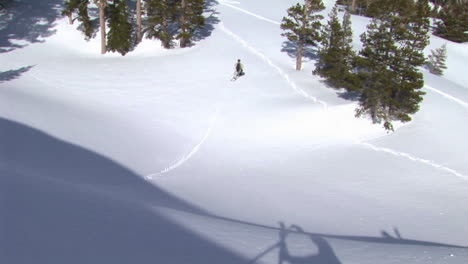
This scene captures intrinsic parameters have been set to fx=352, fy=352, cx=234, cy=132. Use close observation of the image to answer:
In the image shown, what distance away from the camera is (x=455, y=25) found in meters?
41.4

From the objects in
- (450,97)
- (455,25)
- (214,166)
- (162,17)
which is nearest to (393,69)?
(450,97)

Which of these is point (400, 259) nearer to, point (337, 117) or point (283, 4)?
point (337, 117)

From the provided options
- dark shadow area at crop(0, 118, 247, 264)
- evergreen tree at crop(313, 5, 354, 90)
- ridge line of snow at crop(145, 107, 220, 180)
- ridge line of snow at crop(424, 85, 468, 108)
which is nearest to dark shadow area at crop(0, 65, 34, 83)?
ridge line of snow at crop(145, 107, 220, 180)

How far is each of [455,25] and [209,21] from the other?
29.0 metres

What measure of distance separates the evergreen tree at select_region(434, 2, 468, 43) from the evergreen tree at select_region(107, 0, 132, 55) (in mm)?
36507

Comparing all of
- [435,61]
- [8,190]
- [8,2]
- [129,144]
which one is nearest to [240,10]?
[435,61]

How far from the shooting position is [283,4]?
4541 centimetres

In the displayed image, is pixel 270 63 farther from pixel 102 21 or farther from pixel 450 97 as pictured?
pixel 102 21

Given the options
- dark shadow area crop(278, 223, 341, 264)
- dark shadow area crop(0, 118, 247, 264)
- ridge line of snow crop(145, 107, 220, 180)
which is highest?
dark shadow area crop(0, 118, 247, 264)

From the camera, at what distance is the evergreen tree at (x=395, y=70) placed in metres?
16.8

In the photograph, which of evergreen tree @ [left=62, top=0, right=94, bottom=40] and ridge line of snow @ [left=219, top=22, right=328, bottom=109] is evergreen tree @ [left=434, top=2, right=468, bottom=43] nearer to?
ridge line of snow @ [left=219, top=22, right=328, bottom=109]

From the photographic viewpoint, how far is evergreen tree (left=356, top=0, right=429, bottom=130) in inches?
663

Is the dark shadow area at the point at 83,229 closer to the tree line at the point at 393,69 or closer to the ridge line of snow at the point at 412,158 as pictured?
the ridge line of snow at the point at 412,158

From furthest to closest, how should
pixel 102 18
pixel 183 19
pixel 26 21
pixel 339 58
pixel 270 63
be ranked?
1. pixel 26 21
2. pixel 183 19
3. pixel 102 18
4. pixel 270 63
5. pixel 339 58
